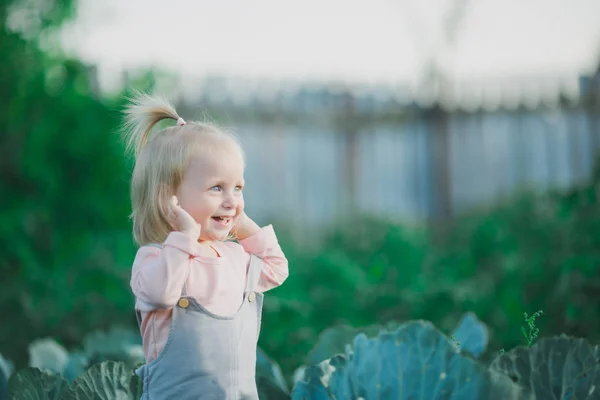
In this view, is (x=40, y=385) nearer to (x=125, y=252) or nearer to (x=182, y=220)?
(x=182, y=220)

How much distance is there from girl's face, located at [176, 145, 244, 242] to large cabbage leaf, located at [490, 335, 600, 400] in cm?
50

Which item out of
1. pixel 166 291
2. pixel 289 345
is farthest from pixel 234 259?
pixel 289 345

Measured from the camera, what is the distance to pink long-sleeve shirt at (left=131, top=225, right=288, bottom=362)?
3.58 ft

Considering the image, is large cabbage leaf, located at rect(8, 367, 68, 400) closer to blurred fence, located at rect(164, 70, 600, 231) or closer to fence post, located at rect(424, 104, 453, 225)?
blurred fence, located at rect(164, 70, 600, 231)

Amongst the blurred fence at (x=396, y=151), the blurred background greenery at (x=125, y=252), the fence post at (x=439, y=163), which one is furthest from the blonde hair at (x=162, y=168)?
the fence post at (x=439, y=163)

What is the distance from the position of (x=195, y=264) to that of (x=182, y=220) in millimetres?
75

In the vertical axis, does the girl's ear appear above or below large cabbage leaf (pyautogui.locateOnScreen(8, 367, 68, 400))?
above

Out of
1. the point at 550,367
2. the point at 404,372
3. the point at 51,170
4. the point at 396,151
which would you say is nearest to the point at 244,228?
the point at 404,372

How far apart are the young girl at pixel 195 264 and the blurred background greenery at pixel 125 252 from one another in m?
1.28

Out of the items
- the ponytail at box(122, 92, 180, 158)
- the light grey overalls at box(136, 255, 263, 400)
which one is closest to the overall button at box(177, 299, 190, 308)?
the light grey overalls at box(136, 255, 263, 400)

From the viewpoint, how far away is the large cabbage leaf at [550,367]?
3.66ft

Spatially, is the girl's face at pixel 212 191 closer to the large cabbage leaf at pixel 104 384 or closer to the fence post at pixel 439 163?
the large cabbage leaf at pixel 104 384

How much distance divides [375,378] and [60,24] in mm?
4239

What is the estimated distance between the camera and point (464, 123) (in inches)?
280
